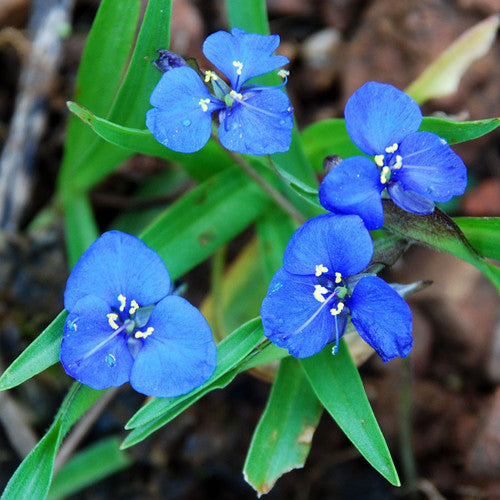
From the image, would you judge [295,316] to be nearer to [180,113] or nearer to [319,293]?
[319,293]

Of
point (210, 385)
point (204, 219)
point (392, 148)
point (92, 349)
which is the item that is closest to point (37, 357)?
point (92, 349)

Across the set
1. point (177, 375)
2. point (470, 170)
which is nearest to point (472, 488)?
point (470, 170)

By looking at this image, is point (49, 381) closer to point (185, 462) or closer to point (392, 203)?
point (185, 462)

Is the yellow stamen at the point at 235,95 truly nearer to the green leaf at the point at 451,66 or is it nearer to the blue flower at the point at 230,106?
the blue flower at the point at 230,106

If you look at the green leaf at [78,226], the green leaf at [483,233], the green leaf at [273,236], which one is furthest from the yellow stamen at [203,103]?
the green leaf at [78,226]

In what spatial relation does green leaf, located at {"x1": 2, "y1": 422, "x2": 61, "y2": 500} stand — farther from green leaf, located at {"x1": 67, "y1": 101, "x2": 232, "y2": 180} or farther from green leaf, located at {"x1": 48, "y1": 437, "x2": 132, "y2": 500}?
green leaf, located at {"x1": 48, "y1": 437, "x2": 132, "y2": 500}

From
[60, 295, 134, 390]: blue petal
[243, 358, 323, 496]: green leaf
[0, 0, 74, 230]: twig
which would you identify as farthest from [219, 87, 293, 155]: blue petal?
[0, 0, 74, 230]: twig
